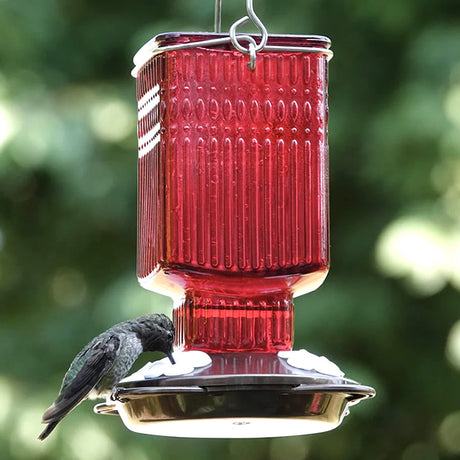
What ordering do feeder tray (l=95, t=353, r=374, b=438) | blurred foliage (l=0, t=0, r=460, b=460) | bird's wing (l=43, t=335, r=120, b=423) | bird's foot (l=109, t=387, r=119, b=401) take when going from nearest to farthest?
feeder tray (l=95, t=353, r=374, b=438), bird's foot (l=109, t=387, r=119, b=401), bird's wing (l=43, t=335, r=120, b=423), blurred foliage (l=0, t=0, r=460, b=460)

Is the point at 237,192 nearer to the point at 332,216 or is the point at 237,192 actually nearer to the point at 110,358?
the point at 110,358

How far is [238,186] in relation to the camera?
2971mm

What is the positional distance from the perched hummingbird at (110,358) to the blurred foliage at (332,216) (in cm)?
294

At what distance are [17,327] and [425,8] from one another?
2.78m

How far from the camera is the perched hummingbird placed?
3.08m

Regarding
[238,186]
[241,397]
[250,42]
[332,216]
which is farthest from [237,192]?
[332,216]

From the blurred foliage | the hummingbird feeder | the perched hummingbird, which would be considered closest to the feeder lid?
the hummingbird feeder

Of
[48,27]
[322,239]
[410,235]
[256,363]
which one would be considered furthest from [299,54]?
[48,27]

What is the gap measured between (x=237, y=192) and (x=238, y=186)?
0.01 metres

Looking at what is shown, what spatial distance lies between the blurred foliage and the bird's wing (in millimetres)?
3005

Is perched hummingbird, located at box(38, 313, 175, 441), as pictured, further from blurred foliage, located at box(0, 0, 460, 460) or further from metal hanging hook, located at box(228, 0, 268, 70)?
blurred foliage, located at box(0, 0, 460, 460)

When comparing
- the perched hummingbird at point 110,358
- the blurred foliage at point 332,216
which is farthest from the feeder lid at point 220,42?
the blurred foliage at point 332,216

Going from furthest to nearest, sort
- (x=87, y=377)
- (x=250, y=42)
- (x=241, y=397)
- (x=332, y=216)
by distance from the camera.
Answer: (x=332, y=216)
(x=87, y=377)
(x=250, y=42)
(x=241, y=397)

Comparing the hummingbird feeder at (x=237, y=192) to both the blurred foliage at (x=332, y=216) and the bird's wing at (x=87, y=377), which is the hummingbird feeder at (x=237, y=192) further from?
the blurred foliage at (x=332, y=216)
